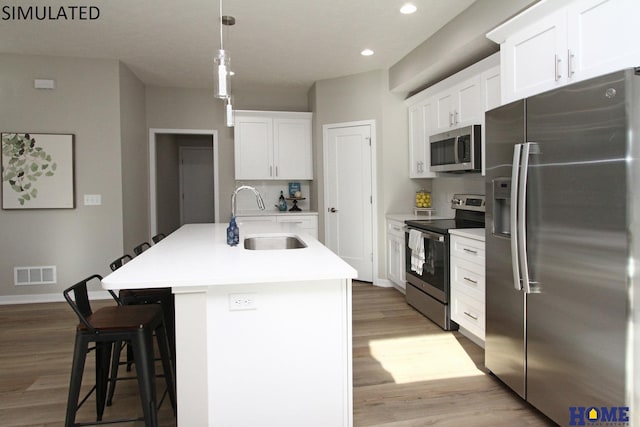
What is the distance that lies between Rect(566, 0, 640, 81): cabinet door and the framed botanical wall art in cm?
473

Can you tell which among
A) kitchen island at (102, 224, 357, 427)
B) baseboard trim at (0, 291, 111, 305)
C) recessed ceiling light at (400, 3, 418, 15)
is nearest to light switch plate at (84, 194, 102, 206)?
baseboard trim at (0, 291, 111, 305)

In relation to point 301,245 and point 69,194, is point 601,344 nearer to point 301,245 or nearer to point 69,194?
point 301,245

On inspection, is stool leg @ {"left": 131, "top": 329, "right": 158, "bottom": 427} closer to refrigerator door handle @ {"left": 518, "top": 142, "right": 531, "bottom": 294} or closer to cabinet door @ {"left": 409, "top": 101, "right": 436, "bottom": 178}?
refrigerator door handle @ {"left": 518, "top": 142, "right": 531, "bottom": 294}

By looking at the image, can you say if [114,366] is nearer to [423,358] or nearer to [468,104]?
[423,358]

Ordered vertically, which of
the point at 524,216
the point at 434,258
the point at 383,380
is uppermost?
the point at 524,216

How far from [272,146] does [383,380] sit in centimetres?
389

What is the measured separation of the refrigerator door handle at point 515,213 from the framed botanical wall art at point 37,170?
4467mm

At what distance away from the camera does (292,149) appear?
569cm

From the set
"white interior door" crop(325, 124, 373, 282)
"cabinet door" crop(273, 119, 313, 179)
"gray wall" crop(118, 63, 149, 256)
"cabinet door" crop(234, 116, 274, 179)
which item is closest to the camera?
"gray wall" crop(118, 63, 149, 256)

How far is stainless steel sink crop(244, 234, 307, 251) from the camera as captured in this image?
113 inches

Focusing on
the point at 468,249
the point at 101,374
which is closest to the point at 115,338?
the point at 101,374

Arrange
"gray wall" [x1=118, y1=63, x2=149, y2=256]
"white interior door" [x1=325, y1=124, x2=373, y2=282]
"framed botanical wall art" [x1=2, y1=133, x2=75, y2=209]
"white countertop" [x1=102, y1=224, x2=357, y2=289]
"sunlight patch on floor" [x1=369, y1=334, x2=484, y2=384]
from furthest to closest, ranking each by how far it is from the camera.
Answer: "white interior door" [x1=325, y1=124, x2=373, y2=282] → "gray wall" [x1=118, y1=63, x2=149, y2=256] → "framed botanical wall art" [x1=2, y1=133, x2=75, y2=209] → "sunlight patch on floor" [x1=369, y1=334, x2=484, y2=384] → "white countertop" [x1=102, y1=224, x2=357, y2=289]

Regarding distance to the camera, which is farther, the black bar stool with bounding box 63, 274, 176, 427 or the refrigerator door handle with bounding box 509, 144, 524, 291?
the refrigerator door handle with bounding box 509, 144, 524, 291

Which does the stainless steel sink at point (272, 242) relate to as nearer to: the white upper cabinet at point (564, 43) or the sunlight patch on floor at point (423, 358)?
the sunlight patch on floor at point (423, 358)
